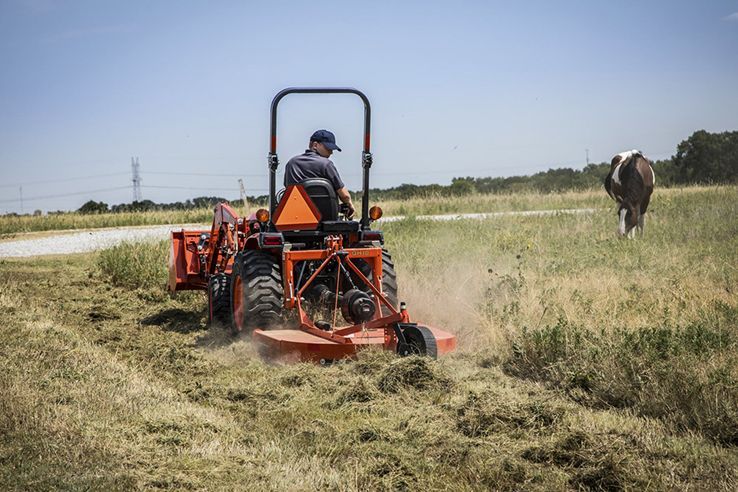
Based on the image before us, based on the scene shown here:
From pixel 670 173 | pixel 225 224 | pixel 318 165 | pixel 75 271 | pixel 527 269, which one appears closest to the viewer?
pixel 318 165

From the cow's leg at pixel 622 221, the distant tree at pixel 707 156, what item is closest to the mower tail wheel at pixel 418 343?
the cow's leg at pixel 622 221

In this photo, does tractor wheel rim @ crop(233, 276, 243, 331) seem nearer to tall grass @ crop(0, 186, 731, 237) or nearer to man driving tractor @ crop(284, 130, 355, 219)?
man driving tractor @ crop(284, 130, 355, 219)

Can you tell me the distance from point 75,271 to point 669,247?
975 centimetres

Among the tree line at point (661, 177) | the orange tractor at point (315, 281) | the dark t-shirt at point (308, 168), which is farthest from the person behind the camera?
the tree line at point (661, 177)

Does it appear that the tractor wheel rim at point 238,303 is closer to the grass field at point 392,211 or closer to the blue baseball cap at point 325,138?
the blue baseball cap at point 325,138

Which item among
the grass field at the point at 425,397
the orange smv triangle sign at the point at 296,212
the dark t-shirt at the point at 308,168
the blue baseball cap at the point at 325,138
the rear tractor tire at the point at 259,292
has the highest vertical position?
the blue baseball cap at the point at 325,138

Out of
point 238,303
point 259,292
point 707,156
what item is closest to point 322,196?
point 259,292

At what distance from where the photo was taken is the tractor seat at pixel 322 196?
26.4 feet

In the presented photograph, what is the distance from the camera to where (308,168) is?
8234 millimetres

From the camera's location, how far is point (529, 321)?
313 inches

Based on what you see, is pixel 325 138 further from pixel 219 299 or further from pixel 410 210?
pixel 410 210

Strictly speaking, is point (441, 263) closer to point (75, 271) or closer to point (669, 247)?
point (669, 247)

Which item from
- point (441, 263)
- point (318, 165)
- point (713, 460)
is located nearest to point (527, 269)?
point (441, 263)

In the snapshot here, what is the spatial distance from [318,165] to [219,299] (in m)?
1.90
